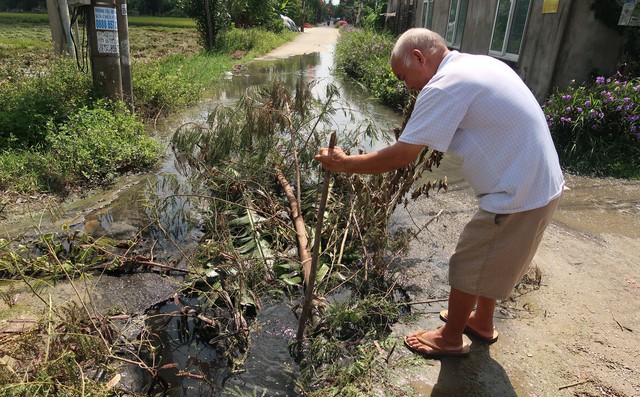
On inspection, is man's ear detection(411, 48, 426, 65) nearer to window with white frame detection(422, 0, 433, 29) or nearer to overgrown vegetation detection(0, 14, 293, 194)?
overgrown vegetation detection(0, 14, 293, 194)

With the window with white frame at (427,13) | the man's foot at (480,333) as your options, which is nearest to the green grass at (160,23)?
the window with white frame at (427,13)

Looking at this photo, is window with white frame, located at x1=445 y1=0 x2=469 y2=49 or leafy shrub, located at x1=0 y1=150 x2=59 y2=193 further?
window with white frame, located at x1=445 y1=0 x2=469 y2=49

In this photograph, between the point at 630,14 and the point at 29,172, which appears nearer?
the point at 29,172

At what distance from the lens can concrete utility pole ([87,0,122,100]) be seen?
5.15 meters

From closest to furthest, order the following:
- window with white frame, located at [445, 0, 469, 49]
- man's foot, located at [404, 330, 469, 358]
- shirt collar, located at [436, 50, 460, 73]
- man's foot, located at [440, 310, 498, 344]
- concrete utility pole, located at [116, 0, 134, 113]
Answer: shirt collar, located at [436, 50, 460, 73] < man's foot, located at [404, 330, 469, 358] < man's foot, located at [440, 310, 498, 344] < concrete utility pole, located at [116, 0, 134, 113] < window with white frame, located at [445, 0, 469, 49]

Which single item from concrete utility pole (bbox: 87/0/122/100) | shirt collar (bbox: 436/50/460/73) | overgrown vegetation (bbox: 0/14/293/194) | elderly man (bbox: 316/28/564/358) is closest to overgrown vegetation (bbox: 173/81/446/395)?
elderly man (bbox: 316/28/564/358)

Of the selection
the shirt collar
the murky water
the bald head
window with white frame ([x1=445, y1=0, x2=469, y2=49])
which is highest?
window with white frame ([x1=445, y1=0, x2=469, y2=49])

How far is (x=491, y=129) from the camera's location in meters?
1.91

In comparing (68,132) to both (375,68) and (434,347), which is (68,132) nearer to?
(434,347)

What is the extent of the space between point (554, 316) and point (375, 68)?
8142 millimetres

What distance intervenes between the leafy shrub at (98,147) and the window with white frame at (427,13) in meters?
11.3

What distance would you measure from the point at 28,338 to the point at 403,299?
2153 millimetres

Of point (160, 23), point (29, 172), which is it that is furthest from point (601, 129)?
point (160, 23)

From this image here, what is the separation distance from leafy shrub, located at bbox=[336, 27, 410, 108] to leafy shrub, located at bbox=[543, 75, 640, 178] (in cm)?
243
